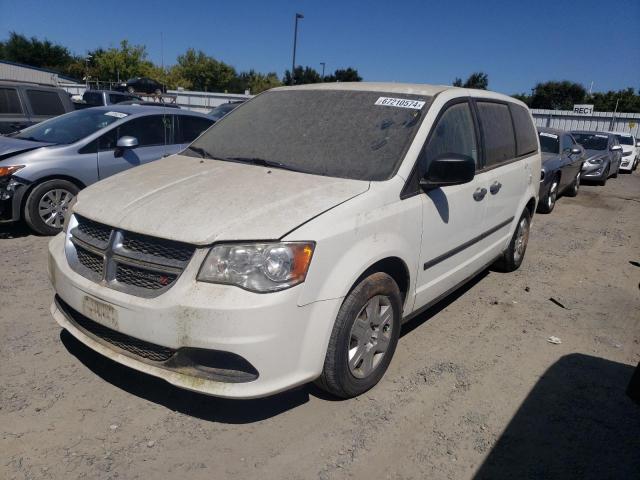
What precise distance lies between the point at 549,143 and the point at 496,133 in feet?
21.8

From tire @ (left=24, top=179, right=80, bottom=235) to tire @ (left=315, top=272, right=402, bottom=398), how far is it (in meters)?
4.57

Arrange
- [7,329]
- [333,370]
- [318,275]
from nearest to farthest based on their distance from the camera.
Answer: [318,275] → [333,370] → [7,329]

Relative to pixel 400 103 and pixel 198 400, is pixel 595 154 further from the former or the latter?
pixel 198 400

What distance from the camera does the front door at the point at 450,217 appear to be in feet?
11.3

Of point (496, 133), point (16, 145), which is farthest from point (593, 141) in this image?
point (16, 145)

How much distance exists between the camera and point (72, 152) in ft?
20.6

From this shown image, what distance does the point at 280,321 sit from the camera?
2.45 metres

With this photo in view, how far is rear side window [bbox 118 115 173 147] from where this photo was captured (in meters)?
6.74

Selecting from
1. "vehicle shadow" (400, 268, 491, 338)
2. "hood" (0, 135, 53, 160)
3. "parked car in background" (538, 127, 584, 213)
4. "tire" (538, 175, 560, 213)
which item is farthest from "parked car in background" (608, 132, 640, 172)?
"hood" (0, 135, 53, 160)

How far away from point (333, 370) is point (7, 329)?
2573mm

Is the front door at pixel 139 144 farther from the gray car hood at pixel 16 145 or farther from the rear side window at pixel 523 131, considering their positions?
A: the rear side window at pixel 523 131

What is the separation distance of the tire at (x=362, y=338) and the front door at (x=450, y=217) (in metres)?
0.40

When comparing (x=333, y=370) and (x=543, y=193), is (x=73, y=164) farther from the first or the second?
(x=543, y=193)

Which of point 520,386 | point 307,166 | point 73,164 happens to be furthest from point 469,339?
point 73,164
